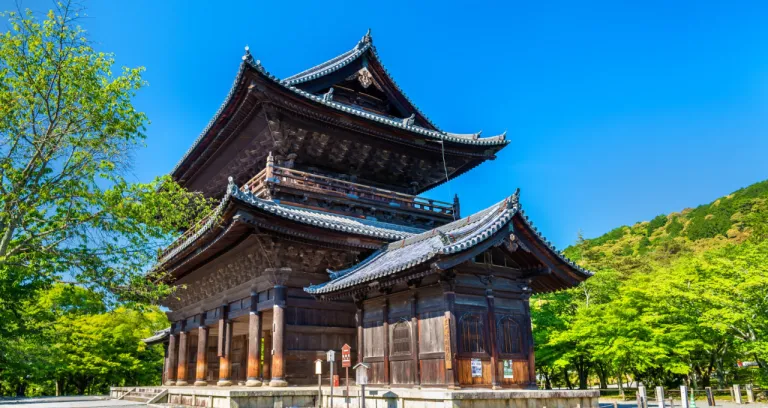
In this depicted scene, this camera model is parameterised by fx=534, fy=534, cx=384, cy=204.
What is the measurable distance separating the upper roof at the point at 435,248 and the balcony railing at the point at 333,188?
3163 mm

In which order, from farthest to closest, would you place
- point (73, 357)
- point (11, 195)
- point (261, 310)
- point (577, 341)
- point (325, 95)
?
point (73, 357), point (577, 341), point (325, 95), point (261, 310), point (11, 195)

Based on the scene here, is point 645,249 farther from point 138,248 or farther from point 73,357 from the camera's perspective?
point 138,248

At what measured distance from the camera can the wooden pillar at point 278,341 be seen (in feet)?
54.6

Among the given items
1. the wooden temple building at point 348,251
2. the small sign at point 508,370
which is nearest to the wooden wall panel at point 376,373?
the wooden temple building at point 348,251

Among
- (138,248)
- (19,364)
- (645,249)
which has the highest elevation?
(645,249)

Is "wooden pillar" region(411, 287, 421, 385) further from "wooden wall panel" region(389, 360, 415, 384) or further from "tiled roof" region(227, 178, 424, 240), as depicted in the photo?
"tiled roof" region(227, 178, 424, 240)

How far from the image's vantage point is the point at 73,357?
40062 mm

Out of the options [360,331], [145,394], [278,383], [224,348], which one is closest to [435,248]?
[360,331]

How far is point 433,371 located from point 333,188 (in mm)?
9483

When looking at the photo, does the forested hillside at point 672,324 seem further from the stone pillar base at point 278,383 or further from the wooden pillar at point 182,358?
the stone pillar base at point 278,383

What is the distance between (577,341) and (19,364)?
37528 mm

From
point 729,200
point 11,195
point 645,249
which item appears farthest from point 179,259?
point 729,200

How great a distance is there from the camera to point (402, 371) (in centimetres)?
1473

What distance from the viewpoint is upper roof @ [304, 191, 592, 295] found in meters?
13.5
